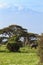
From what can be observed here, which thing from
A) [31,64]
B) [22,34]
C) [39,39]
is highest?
[22,34]

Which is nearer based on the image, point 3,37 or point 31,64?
point 31,64

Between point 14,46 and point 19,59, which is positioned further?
point 14,46

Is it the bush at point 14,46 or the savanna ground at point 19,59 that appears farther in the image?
the bush at point 14,46

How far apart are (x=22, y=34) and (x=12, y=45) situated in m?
11.6

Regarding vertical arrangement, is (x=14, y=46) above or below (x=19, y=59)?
above

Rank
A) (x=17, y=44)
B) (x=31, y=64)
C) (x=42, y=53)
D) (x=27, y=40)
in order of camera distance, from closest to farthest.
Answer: (x=42, y=53) → (x=31, y=64) → (x=17, y=44) → (x=27, y=40)

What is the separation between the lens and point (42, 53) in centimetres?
1802

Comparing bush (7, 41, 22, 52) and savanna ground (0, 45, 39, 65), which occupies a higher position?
bush (7, 41, 22, 52)

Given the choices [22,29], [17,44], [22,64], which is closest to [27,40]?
[22,29]

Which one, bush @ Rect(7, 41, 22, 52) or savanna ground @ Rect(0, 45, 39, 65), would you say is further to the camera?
bush @ Rect(7, 41, 22, 52)

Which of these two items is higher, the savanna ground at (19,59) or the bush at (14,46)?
the bush at (14,46)

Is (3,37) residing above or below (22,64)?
above

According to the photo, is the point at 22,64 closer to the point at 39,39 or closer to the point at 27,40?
the point at 39,39

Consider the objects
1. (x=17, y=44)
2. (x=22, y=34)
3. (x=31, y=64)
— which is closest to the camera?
(x=31, y=64)
